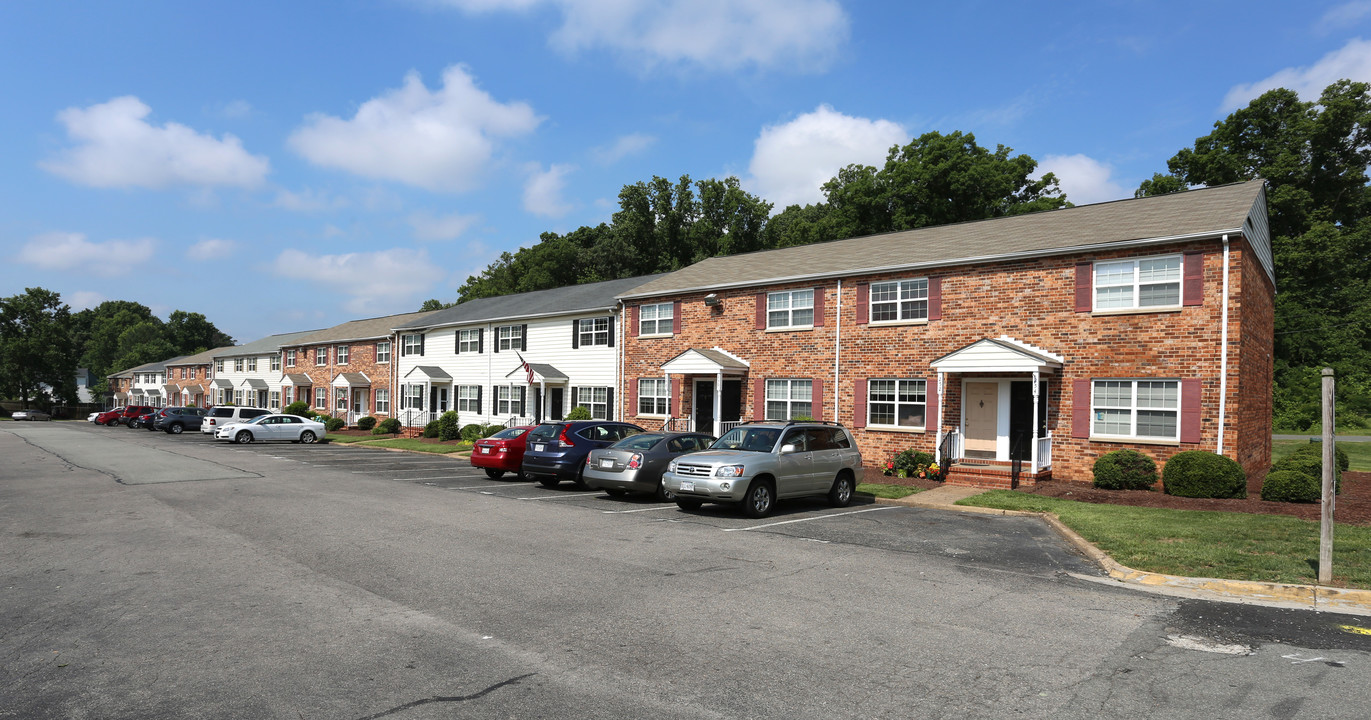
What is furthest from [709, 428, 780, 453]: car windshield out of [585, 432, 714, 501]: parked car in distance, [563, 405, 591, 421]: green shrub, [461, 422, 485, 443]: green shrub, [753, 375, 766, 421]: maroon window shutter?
[461, 422, 485, 443]: green shrub

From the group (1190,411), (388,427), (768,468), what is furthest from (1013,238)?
(388,427)

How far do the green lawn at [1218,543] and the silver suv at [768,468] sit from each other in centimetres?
338

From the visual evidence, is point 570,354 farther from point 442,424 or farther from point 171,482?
point 171,482

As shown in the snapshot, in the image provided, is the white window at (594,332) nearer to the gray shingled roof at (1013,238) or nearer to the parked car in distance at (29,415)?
the gray shingled roof at (1013,238)

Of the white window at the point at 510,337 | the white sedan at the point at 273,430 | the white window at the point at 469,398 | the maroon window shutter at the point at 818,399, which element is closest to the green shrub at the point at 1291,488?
the maroon window shutter at the point at 818,399

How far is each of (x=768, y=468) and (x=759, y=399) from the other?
11556 mm

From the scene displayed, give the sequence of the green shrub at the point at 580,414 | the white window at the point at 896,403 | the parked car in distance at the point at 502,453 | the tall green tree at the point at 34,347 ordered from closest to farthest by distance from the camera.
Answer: the parked car in distance at the point at 502,453
the white window at the point at 896,403
the green shrub at the point at 580,414
the tall green tree at the point at 34,347

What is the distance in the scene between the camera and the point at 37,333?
261ft

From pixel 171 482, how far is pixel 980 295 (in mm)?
20371

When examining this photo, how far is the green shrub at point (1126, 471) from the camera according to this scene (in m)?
16.6

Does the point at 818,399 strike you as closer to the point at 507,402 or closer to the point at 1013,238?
the point at 1013,238

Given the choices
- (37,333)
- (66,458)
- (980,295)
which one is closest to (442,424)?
(66,458)

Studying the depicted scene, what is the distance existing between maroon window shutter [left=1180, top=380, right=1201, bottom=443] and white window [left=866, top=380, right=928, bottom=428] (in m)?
Result: 5.95

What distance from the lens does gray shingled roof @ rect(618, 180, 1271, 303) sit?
58.9ft
